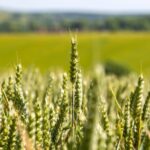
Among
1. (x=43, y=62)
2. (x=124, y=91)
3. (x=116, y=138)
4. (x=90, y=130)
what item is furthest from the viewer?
(x=43, y=62)

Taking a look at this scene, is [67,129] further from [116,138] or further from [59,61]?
[59,61]

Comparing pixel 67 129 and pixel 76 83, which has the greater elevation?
pixel 76 83

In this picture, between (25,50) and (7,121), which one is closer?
(7,121)

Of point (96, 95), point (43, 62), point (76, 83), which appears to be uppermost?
point (96, 95)

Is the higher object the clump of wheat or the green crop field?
the clump of wheat

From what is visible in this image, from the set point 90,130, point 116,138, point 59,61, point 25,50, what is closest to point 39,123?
point 116,138

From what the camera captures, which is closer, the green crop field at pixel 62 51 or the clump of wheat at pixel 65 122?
the clump of wheat at pixel 65 122

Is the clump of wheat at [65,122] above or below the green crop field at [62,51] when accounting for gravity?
above

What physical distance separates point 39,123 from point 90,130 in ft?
1.64

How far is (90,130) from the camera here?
0.99 m

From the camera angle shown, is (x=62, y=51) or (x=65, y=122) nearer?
(x=65, y=122)

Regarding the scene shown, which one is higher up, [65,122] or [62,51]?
[65,122]

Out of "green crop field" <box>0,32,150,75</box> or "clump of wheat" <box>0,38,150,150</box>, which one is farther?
"green crop field" <box>0,32,150,75</box>

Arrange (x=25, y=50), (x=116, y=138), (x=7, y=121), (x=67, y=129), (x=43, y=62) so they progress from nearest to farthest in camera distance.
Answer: (x=7, y=121)
(x=116, y=138)
(x=67, y=129)
(x=43, y=62)
(x=25, y=50)
